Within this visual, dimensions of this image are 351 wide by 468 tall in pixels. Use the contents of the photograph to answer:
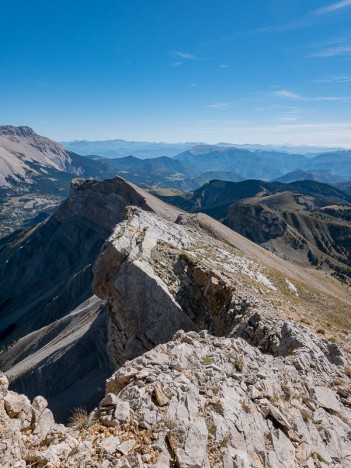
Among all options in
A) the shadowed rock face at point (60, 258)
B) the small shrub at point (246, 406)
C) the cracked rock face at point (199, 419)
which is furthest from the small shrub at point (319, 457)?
the shadowed rock face at point (60, 258)

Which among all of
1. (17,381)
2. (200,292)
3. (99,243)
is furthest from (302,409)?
(99,243)

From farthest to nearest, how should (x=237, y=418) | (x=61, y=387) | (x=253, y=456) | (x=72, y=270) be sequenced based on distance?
1. (x=72, y=270)
2. (x=61, y=387)
3. (x=237, y=418)
4. (x=253, y=456)

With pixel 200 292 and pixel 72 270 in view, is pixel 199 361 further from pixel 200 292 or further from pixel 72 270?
pixel 72 270

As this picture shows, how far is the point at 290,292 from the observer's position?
43.7 meters

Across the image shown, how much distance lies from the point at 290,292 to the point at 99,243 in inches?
4126

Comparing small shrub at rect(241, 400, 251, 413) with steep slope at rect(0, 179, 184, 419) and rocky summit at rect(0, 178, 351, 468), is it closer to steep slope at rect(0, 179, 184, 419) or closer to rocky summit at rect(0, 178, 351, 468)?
rocky summit at rect(0, 178, 351, 468)

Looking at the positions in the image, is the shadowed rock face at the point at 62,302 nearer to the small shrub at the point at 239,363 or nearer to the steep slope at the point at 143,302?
the steep slope at the point at 143,302

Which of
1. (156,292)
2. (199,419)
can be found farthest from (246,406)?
(156,292)

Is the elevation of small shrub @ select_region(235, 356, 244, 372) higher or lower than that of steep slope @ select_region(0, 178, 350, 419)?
higher

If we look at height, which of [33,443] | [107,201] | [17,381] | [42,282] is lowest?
[42,282]

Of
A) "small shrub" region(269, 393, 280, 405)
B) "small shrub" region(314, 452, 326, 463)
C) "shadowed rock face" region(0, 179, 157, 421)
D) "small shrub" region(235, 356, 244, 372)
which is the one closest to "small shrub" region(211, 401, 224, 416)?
"small shrub" region(269, 393, 280, 405)

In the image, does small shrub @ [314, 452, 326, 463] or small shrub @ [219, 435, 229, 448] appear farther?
small shrub @ [314, 452, 326, 463]

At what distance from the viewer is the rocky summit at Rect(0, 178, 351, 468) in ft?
34.2

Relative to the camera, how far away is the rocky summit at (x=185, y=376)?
410 inches
